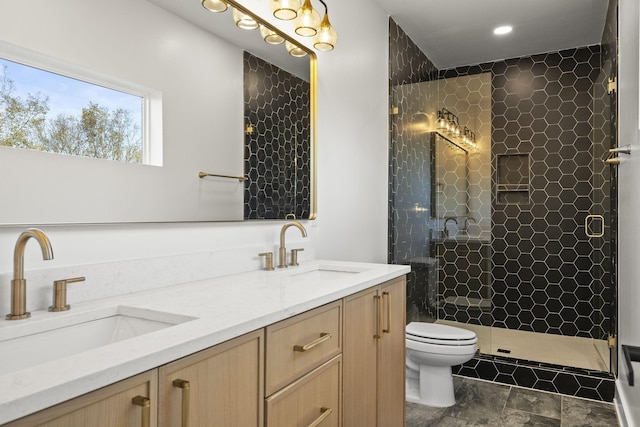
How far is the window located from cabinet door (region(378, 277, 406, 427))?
1129 mm

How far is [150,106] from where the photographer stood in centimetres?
150

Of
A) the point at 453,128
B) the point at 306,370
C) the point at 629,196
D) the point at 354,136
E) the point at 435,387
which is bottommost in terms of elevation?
the point at 435,387

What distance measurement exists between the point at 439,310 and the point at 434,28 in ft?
7.62

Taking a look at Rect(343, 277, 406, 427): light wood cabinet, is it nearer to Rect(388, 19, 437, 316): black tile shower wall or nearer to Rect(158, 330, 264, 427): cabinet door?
Rect(158, 330, 264, 427): cabinet door

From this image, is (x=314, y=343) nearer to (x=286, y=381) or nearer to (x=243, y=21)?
(x=286, y=381)

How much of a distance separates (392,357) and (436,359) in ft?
3.06

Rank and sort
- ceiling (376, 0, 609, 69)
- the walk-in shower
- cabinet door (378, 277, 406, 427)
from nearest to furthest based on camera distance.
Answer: cabinet door (378, 277, 406, 427) < ceiling (376, 0, 609, 69) < the walk-in shower

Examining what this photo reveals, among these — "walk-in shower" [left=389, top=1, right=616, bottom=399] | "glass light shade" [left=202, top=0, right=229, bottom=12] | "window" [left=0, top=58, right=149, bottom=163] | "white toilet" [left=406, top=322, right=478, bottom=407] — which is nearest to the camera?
"window" [left=0, top=58, right=149, bottom=163]

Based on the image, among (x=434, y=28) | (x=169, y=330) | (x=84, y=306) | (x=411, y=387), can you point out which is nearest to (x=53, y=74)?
(x=84, y=306)

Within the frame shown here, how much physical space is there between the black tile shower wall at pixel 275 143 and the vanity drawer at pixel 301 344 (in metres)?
0.68

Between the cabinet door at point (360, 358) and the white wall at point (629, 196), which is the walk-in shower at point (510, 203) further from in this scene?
the cabinet door at point (360, 358)

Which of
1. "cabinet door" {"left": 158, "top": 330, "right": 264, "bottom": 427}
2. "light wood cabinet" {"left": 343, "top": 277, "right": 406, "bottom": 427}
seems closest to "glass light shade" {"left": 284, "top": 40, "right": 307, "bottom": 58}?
"light wood cabinet" {"left": 343, "top": 277, "right": 406, "bottom": 427}

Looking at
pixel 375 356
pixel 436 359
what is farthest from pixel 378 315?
pixel 436 359

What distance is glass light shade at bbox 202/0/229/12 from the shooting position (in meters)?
1.74
